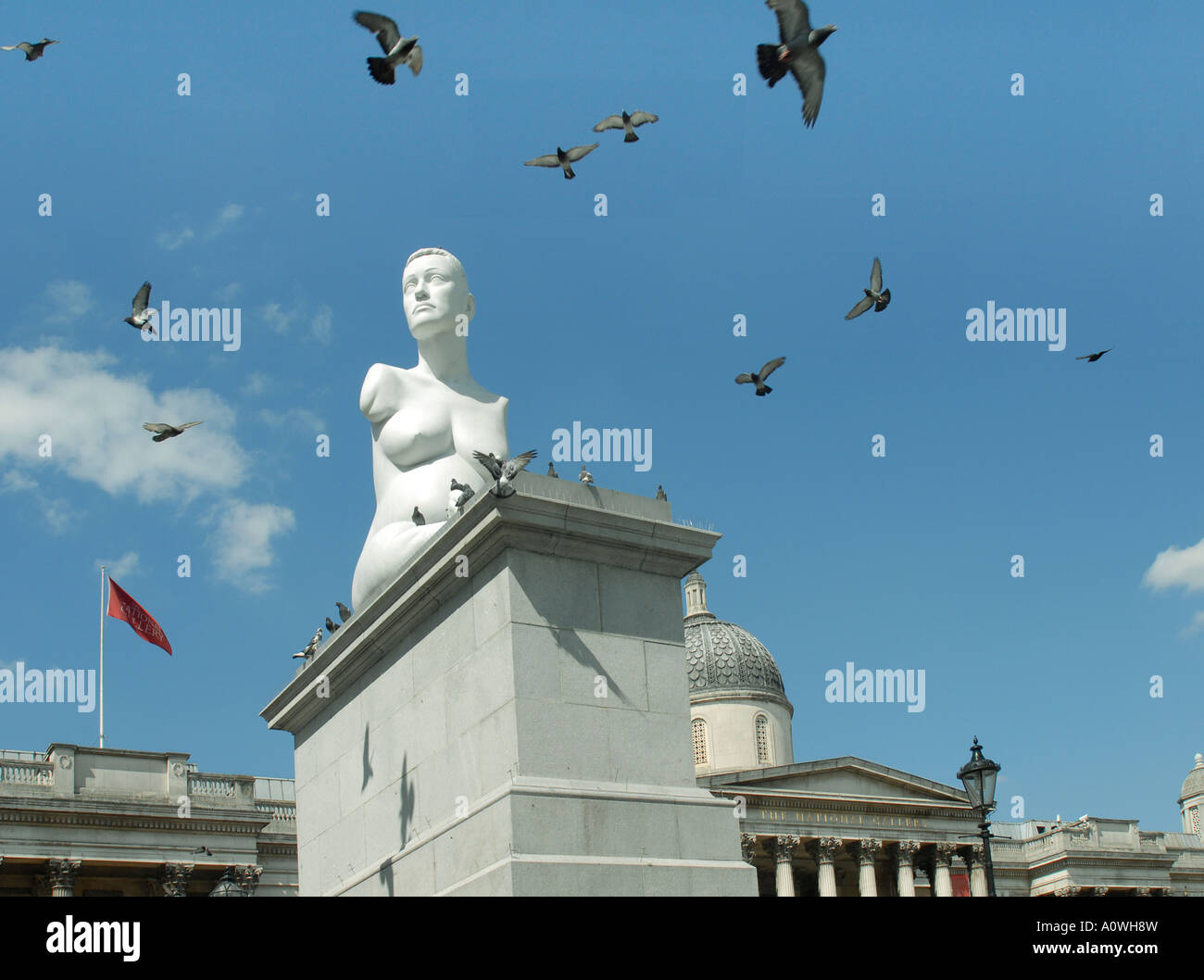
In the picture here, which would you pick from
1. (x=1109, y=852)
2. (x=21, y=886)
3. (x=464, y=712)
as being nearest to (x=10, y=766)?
Answer: (x=21, y=886)

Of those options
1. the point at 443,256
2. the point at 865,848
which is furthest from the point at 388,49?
the point at 865,848

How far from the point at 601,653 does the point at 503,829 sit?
1.96 meters

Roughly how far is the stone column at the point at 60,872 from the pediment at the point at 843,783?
23585mm

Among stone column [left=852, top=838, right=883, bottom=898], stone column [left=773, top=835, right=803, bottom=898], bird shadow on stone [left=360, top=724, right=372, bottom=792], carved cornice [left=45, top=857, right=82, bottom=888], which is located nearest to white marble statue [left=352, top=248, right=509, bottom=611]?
bird shadow on stone [left=360, top=724, right=372, bottom=792]

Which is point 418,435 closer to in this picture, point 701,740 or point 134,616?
point 134,616

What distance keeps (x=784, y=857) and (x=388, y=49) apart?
1810 inches

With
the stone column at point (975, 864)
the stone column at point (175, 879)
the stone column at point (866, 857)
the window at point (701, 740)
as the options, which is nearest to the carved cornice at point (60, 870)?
the stone column at point (175, 879)

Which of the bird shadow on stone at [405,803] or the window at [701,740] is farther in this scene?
the window at [701,740]

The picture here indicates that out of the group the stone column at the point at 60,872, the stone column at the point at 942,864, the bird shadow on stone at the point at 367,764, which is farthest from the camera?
the stone column at the point at 942,864

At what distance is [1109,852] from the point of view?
67.6m

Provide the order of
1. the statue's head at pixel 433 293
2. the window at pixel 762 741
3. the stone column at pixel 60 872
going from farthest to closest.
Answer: the window at pixel 762 741, the stone column at pixel 60 872, the statue's head at pixel 433 293

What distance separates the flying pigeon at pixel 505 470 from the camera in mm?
12766

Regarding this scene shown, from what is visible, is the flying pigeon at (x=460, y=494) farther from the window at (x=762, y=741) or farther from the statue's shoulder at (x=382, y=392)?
the window at (x=762, y=741)

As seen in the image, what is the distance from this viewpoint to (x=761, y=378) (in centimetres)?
1898
